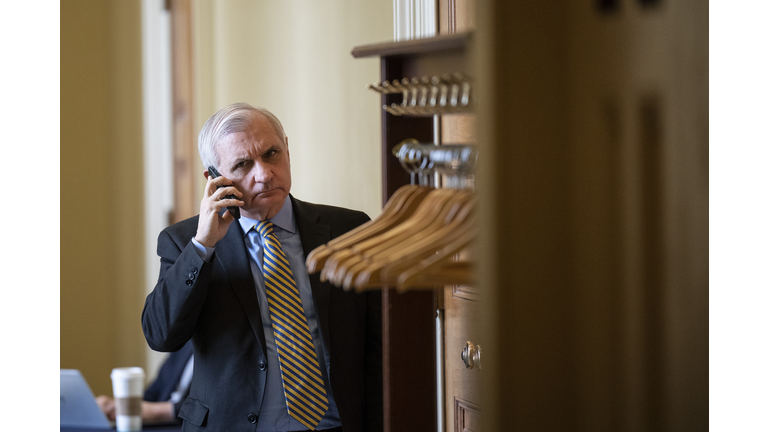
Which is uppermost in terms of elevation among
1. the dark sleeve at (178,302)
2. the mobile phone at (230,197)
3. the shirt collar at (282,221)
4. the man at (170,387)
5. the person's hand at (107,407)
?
the mobile phone at (230,197)

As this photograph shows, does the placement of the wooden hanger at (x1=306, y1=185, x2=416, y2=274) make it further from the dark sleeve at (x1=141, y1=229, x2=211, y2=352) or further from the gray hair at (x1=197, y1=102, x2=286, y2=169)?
the gray hair at (x1=197, y1=102, x2=286, y2=169)

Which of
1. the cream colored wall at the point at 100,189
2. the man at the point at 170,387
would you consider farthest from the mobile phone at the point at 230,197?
the cream colored wall at the point at 100,189

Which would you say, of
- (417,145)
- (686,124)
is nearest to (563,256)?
(686,124)

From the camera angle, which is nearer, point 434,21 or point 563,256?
point 563,256

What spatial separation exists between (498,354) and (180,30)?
3.72 meters

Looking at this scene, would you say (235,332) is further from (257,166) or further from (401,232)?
(401,232)

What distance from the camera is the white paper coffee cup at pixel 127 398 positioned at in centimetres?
272

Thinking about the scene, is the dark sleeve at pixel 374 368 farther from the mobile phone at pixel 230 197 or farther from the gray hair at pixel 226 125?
the gray hair at pixel 226 125

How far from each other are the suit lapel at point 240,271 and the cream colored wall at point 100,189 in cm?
232

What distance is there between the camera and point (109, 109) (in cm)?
421

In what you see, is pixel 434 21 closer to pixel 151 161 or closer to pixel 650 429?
pixel 650 429

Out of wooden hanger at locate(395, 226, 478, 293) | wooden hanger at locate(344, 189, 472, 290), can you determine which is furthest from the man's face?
wooden hanger at locate(395, 226, 478, 293)

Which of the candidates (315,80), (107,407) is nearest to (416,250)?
(315,80)

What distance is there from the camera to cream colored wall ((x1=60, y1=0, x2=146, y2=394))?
412 cm
